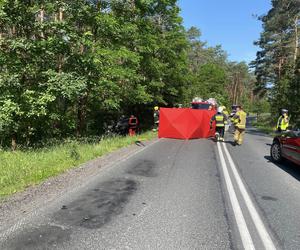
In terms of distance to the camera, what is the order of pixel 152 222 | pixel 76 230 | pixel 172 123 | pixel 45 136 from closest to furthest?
1. pixel 76 230
2. pixel 152 222
3. pixel 45 136
4. pixel 172 123

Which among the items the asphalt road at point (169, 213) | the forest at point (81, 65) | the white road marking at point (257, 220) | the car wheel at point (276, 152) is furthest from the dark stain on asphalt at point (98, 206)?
the car wheel at point (276, 152)

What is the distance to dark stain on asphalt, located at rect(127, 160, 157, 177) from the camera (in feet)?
28.3

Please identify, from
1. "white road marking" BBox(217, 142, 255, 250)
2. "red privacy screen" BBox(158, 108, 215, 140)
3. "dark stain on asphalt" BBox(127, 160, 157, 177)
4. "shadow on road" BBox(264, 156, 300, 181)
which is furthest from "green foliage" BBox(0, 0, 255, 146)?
"shadow on road" BBox(264, 156, 300, 181)

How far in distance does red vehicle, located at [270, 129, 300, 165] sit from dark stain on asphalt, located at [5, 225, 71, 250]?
6.91m

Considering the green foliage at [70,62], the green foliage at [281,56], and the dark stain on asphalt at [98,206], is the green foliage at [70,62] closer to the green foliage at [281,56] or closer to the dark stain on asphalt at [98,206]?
the dark stain on asphalt at [98,206]

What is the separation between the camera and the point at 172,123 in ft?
60.8

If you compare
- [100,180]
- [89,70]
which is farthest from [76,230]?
[89,70]

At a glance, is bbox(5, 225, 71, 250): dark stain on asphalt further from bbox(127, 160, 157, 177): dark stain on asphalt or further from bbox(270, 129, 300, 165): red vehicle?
bbox(270, 129, 300, 165): red vehicle

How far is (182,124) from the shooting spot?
18.3 metres

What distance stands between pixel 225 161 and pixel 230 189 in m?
3.81

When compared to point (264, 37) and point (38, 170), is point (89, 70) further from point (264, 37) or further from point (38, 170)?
point (264, 37)

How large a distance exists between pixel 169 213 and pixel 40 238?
2.12 m

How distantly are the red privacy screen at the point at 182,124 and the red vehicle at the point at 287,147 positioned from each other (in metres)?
7.14

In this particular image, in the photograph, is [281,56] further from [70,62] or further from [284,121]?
[70,62]
